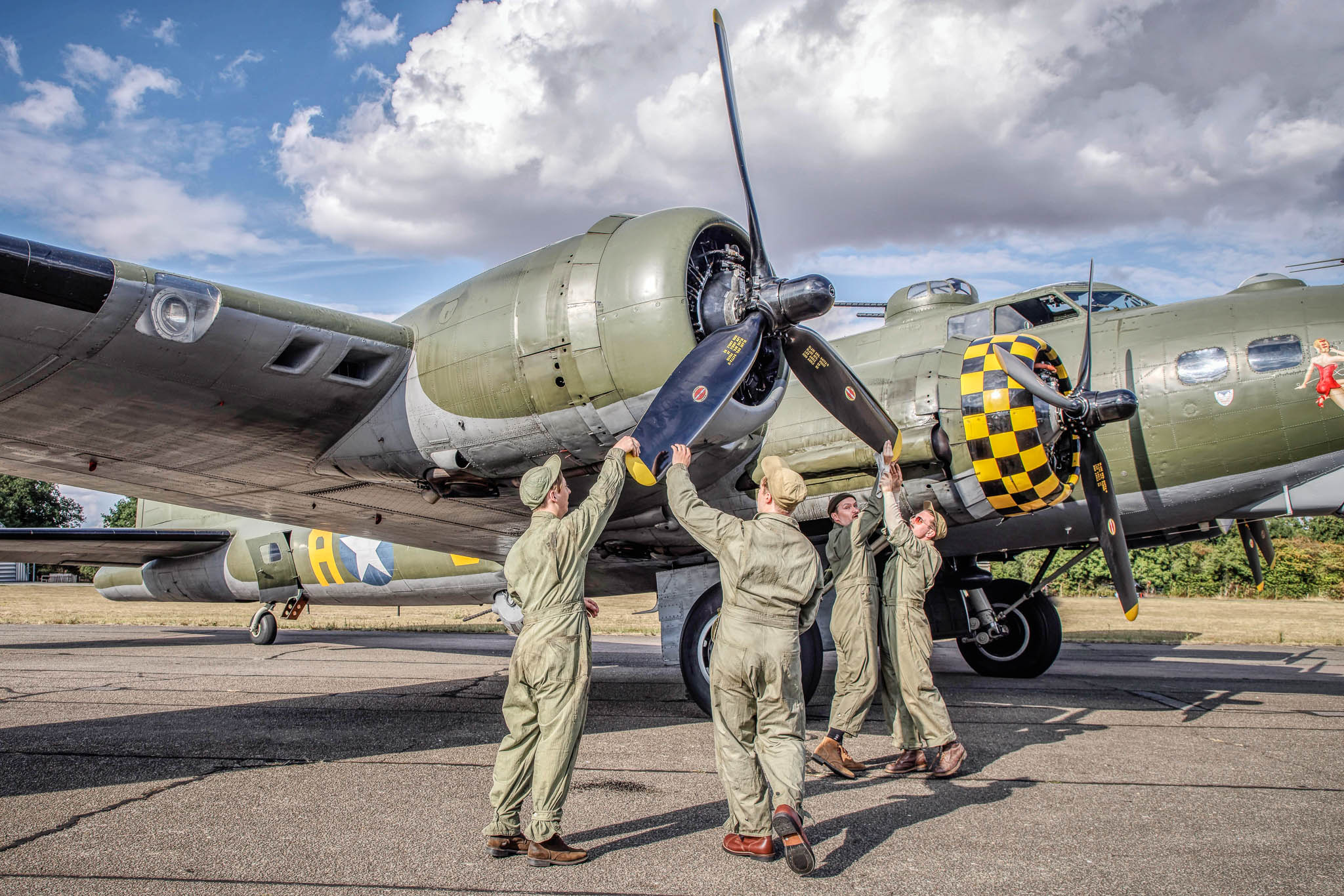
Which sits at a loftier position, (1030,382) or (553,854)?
(1030,382)

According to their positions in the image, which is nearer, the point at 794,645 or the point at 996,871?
the point at 996,871

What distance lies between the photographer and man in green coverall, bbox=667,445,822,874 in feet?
11.6

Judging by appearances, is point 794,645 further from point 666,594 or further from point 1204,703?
point 1204,703

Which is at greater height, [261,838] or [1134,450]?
[1134,450]

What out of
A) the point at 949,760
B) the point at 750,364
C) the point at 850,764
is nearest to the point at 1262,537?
the point at 949,760

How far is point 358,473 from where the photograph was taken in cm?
680

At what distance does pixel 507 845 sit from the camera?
140 inches

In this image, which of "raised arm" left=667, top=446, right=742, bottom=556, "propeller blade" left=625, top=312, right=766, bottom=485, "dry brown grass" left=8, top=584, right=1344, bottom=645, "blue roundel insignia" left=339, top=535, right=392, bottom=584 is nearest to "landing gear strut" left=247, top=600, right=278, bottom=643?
"blue roundel insignia" left=339, top=535, right=392, bottom=584

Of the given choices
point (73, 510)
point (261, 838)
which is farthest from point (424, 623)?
point (73, 510)

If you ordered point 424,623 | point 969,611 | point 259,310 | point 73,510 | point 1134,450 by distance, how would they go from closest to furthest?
point 259,310, point 1134,450, point 969,611, point 424,623, point 73,510

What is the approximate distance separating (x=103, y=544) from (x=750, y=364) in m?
14.7

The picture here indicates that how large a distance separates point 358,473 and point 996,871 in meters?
5.35

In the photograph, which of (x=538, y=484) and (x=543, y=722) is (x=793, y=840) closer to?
(x=543, y=722)

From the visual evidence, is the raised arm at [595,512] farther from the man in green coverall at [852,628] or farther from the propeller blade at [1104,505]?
the propeller blade at [1104,505]
